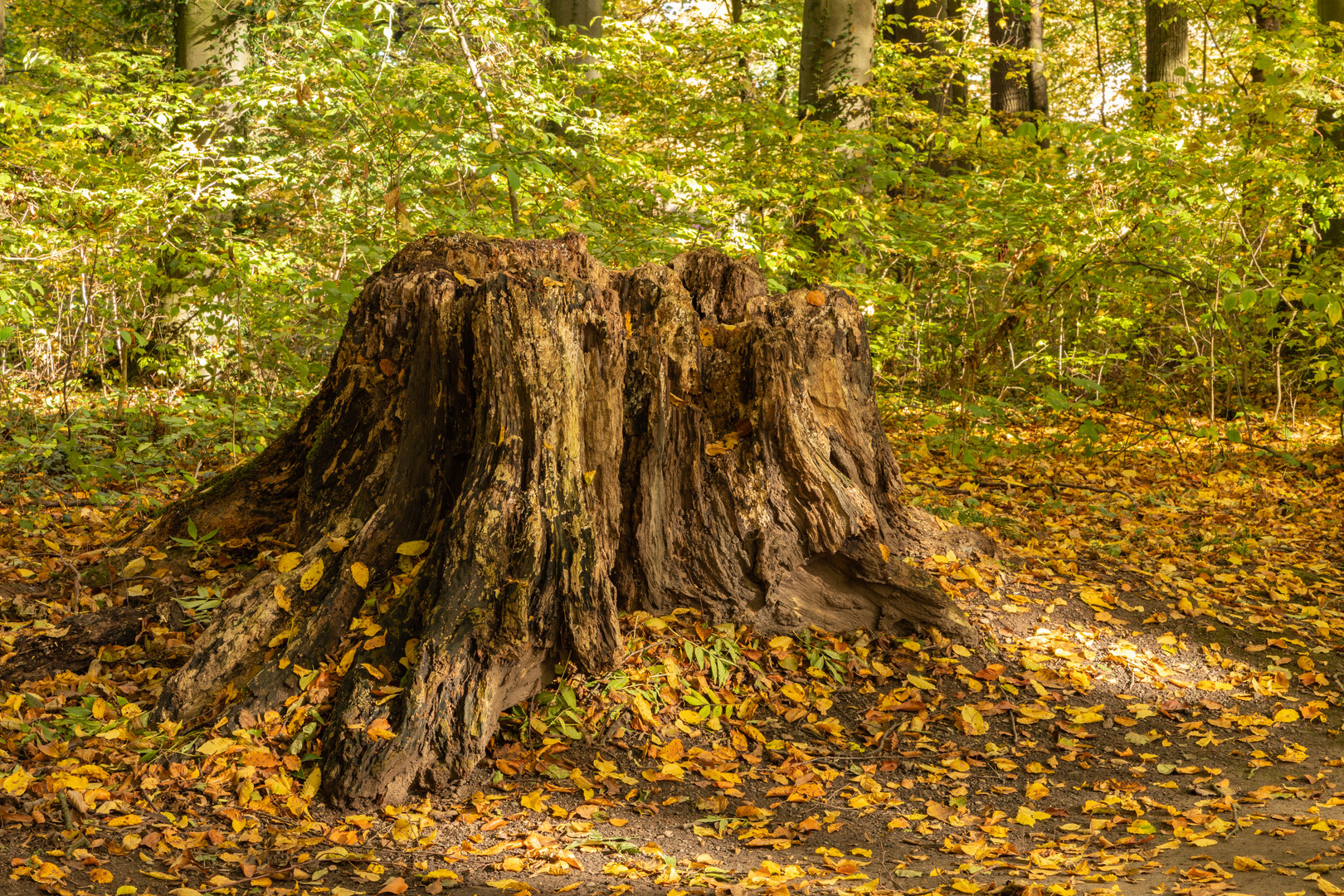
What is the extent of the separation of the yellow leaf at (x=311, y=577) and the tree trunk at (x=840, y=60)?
6.75 metres

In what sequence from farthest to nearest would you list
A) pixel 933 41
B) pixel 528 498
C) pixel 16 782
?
pixel 933 41 → pixel 528 498 → pixel 16 782

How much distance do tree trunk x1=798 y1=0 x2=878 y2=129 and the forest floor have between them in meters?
5.09

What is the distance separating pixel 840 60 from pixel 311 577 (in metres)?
7.35

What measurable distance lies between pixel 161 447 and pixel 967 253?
22.6 ft

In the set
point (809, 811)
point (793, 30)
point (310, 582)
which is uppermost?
point (793, 30)

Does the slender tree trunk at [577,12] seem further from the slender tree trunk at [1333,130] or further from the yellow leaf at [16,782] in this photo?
the yellow leaf at [16,782]

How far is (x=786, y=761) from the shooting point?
12.4 feet

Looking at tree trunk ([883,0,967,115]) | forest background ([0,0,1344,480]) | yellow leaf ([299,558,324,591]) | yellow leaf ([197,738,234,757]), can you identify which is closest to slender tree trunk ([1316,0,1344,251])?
forest background ([0,0,1344,480])

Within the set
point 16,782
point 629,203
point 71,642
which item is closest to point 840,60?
point 629,203

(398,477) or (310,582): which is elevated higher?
(398,477)

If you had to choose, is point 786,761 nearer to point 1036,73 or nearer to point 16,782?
point 16,782

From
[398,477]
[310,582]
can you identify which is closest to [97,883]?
[310,582]

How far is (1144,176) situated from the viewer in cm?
800

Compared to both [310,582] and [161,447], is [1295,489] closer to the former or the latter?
[310,582]
